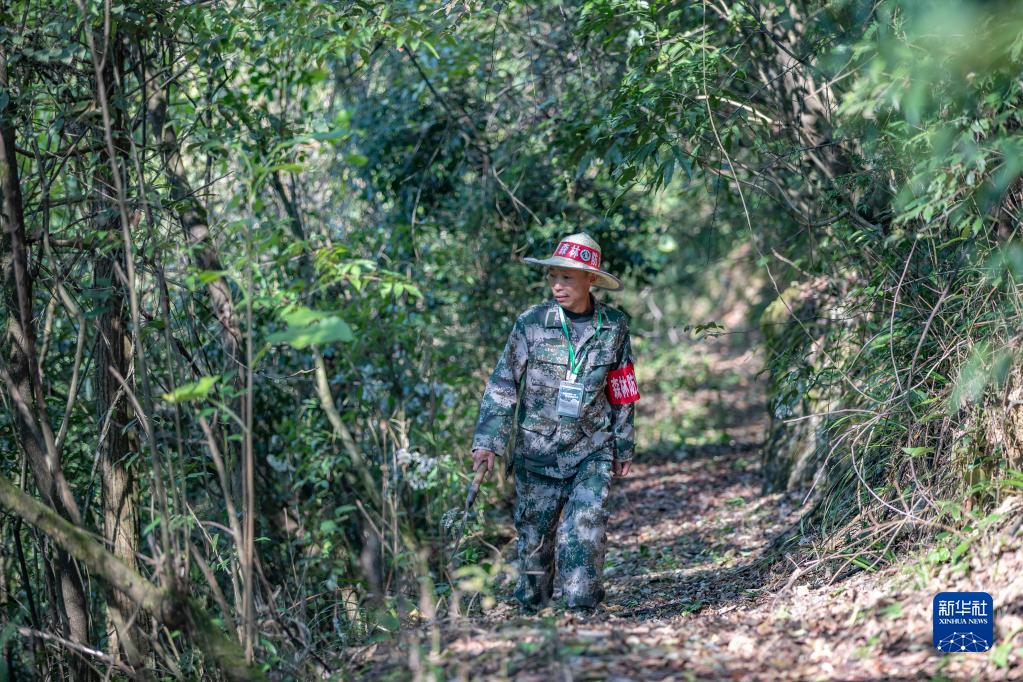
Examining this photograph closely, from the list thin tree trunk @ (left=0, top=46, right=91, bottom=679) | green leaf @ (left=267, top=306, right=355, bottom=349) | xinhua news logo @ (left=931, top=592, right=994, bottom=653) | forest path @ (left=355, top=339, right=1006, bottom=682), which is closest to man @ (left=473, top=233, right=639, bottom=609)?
forest path @ (left=355, top=339, right=1006, bottom=682)

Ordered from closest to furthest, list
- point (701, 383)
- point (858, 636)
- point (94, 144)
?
point (858, 636)
point (94, 144)
point (701, 383)

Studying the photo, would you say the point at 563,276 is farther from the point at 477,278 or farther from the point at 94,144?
the point at 477,278

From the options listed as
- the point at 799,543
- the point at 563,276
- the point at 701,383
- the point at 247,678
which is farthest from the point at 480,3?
the point at 701,383

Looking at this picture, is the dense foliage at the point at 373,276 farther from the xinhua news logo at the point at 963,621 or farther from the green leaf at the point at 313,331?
the xinhua news logo at the point at 963,621

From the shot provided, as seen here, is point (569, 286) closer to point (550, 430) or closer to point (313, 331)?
point (550, 430)

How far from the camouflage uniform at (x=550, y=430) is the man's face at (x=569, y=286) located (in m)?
0.09

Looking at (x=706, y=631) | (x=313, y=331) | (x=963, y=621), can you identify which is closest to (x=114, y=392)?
(x=313, y=331)

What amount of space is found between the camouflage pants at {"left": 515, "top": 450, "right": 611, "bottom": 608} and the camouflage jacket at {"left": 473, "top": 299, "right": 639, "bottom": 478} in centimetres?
9

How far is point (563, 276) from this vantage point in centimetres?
507

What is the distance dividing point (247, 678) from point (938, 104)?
386cm

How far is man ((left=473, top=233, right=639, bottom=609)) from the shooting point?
16.5 feet

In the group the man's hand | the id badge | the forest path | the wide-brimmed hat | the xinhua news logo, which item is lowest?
the forest path

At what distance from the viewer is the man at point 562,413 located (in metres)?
5.02

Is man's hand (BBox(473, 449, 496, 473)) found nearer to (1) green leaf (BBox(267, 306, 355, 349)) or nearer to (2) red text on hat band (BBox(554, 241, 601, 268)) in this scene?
(2) red text on hat band (BBox(554, 241, 601, 268))
